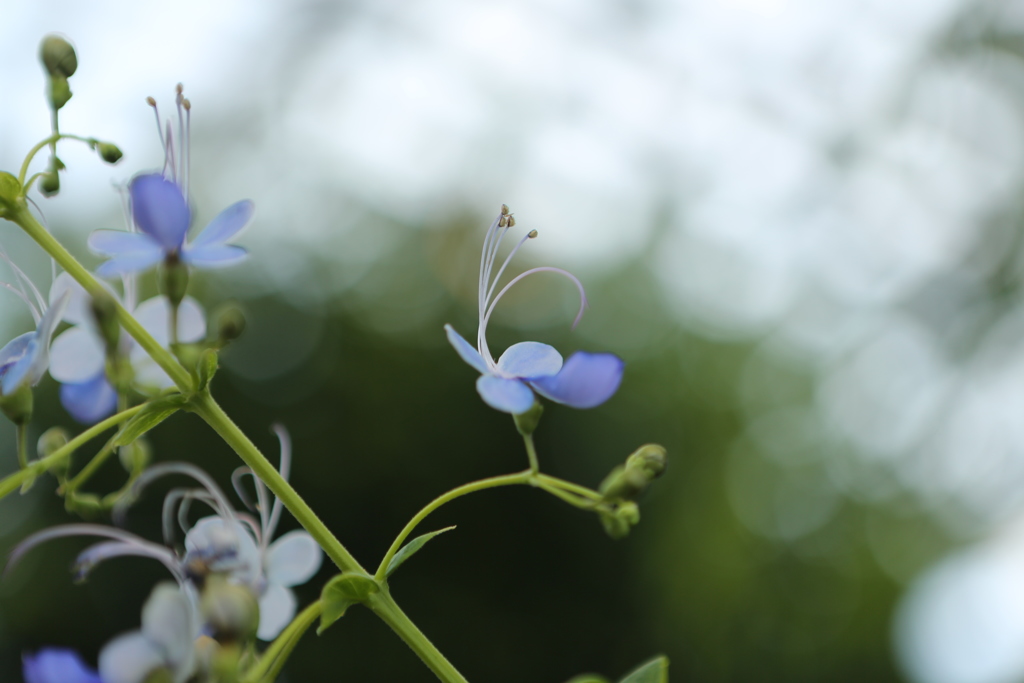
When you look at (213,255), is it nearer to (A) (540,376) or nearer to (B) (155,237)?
(B) (155,237)

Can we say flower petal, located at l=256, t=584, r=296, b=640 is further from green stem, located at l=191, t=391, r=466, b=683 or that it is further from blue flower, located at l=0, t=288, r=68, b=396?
blue flower, located at l=0, t=288, r=68, b=396

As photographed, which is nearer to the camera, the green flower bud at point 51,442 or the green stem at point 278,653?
the green stem at point 278,653

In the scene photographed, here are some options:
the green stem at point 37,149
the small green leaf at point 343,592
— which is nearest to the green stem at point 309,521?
the small green leaf at point 343,592

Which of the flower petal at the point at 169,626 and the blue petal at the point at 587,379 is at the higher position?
the blue petal at the point at 587,379

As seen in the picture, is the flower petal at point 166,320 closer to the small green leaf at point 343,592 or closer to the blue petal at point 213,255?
the blue petal at point 213,255

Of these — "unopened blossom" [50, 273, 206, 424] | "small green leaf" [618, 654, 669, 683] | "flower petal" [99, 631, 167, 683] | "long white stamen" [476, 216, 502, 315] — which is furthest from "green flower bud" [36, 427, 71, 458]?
"small green leaf" [618, 654, 669, 683]

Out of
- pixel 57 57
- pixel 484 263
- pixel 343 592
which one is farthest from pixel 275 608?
pixel 57 57

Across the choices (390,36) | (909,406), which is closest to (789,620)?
(909,406)
